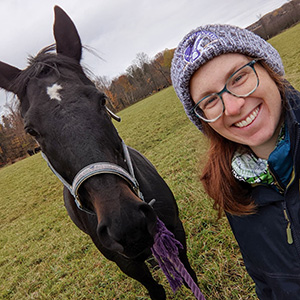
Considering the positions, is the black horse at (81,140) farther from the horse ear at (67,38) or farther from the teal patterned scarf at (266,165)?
the teal patterned scarf at (266,165)

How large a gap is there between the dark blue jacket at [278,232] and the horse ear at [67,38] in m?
2.06

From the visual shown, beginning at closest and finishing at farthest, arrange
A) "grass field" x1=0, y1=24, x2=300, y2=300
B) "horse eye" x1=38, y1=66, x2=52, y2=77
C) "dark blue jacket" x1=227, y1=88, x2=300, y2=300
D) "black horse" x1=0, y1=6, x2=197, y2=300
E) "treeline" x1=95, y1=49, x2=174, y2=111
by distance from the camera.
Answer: "dark blue jacket" x1=227, y1=88, x2=300, y2=300 → "black horse" x1=0, y1=6, x2=197, y2=300 → "horse eye" x1=38, y1=66, x2=52, y2=77 → "grass field" x1=0, y1=24, x2=300, y2=300 → "treeline" x1=95, y1=49, x2=174, y2=111

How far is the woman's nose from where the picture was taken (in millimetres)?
1238

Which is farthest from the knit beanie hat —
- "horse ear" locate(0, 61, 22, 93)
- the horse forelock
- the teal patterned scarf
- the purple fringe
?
"horse ear" locate(0, 61, 22, 93)

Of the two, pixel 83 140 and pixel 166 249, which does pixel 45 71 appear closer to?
pixel 83 140

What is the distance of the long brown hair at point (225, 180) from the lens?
1.45m

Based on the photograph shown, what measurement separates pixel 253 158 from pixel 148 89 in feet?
203

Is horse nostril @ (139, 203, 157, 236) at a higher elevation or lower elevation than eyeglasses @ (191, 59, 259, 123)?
lower

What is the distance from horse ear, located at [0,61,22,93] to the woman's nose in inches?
79.2

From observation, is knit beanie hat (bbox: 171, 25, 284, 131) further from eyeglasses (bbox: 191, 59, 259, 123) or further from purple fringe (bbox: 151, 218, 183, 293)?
purple fringe (bbox: 151, 218, 183, 293)

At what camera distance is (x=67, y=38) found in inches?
92.0

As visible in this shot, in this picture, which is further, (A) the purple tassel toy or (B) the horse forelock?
(B) the horse forelock

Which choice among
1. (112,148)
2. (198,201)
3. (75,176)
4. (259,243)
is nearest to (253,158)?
(259,243)

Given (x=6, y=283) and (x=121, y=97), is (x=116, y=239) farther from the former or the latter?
(x=121, y=97)
